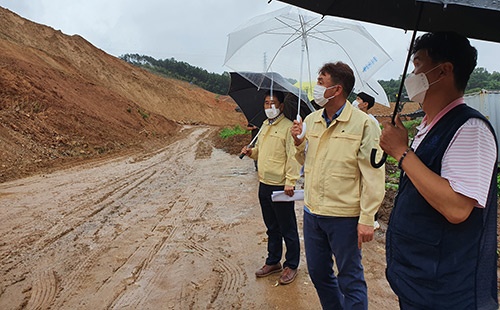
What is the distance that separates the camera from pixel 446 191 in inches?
46.5

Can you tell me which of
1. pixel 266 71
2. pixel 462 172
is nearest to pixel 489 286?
pixel 462 172

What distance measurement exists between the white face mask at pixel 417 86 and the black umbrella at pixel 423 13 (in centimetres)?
4

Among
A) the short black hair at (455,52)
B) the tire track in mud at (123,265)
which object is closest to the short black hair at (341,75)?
the short black hair at (455,52)

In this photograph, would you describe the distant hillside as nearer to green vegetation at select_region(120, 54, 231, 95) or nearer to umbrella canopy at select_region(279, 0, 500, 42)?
umbrella canopy at select_region(279, 0, 500, 42)

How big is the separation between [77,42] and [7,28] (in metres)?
7.55

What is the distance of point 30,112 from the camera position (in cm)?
1294

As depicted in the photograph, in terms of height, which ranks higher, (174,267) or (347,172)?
(347,172)

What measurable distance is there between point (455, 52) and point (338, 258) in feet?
4.50

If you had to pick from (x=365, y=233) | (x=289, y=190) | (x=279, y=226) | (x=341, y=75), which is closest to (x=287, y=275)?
(x=279, y=226)

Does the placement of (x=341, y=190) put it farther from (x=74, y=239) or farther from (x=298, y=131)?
(x=74, y=239)

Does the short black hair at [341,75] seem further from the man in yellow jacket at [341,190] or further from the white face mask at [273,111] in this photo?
the white face mask at [273,111]

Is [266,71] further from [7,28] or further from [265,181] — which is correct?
[7,28]

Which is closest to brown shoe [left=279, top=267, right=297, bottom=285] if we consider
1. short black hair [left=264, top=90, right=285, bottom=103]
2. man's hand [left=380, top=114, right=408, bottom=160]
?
short black hair [left=264, top=90, right=285, bottom=103]

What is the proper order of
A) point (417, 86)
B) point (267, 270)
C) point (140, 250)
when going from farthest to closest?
point (140, 250) < point (267, 270) < point (417, 86)
